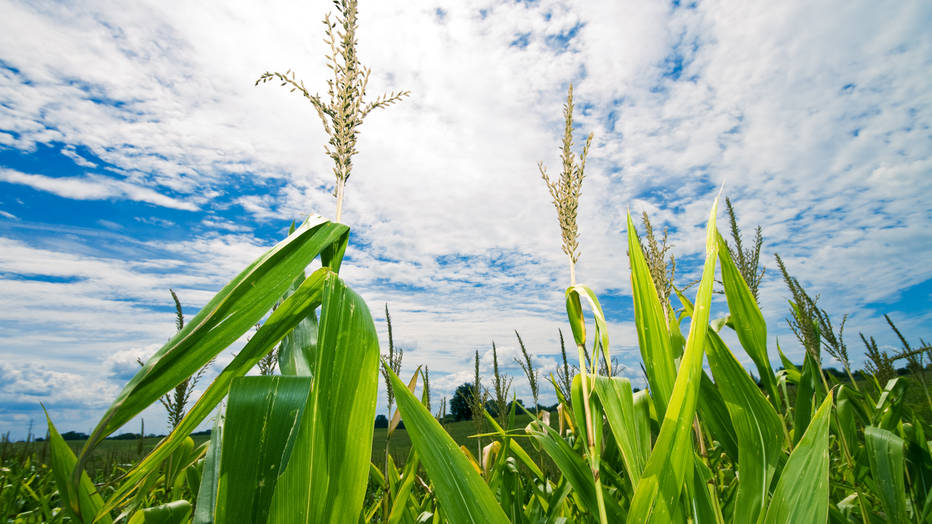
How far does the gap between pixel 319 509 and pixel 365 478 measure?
8 cm

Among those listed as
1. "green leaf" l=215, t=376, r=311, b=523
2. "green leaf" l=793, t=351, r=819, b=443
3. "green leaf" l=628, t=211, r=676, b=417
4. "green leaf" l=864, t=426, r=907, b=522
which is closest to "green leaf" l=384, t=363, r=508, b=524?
"green leaf" l=215, t=376, r=311, b=523

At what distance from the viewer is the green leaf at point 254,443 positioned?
0.66 m

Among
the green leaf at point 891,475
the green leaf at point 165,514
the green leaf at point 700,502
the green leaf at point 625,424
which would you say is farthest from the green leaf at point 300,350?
the green leaf at point 891,475

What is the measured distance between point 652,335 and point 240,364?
0.91 m

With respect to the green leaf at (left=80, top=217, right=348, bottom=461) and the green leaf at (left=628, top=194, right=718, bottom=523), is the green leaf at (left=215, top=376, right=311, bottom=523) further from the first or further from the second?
the green leaf at (left=628, top=194, right=718, bottom=523)

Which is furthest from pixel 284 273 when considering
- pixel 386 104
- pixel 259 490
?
pixel 386 104

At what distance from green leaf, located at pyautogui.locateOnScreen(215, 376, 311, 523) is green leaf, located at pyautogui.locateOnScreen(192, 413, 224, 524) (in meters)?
0.15

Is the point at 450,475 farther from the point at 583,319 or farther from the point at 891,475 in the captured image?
the point at 891,475

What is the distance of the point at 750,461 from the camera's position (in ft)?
3.40

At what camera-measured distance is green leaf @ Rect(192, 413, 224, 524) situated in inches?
31.8

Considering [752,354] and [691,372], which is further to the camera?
[752,354]

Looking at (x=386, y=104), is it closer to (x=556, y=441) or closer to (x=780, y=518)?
(x=556, y=441)

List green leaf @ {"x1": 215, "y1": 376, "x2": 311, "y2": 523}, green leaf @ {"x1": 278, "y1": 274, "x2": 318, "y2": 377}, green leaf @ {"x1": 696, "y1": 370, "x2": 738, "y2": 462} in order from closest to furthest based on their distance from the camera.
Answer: green leaf @ {"x1": 215, "y1": 376, "x2": 311, "y2": 523}
green leaf @ {"x1": 278, "y1": 274, "x2": 318, "y2": 377}
green leaf @ {"x1": 696, "y1": 370, "x2": 738, "y2": 462}

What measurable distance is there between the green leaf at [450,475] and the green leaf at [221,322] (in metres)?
0.29
